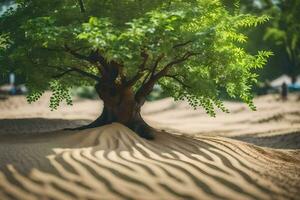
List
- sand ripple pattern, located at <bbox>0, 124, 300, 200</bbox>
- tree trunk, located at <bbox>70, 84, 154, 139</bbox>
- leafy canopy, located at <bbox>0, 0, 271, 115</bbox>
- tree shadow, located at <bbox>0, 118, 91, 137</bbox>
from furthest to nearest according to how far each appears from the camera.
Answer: tree shadow, located at <bbox>0, 118, 91, 137</bbox> → tree trunk, located at <bbox>70, 84, 154, 139</bbox> → leafy canopy, located at <bbox>0, 0, 271, 115</bbox> → sand ripple pattern, located at <bbox>0, 124, 300, 200</bbox>

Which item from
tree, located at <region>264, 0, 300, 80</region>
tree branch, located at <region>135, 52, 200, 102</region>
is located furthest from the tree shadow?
tree, located at <region>264, 0, 300, 80</region>

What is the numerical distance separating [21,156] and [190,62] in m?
4.96

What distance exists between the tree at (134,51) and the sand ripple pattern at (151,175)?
2077 millimetres

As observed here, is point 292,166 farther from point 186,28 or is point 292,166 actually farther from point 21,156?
point 21,156

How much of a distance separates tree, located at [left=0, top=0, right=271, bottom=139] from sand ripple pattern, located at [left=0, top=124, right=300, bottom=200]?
2.08 meters

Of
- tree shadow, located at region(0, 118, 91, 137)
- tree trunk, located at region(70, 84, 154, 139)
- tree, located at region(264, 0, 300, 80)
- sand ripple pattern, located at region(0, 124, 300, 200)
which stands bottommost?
sand ripple pattern, located at region(0, 124, 300, 200)

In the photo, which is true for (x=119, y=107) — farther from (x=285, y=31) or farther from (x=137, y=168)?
(x=285, y=31)

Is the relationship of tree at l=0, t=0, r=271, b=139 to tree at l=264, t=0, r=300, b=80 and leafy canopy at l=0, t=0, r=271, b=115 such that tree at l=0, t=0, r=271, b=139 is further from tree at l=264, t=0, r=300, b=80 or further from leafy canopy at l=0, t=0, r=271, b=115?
tree at l=264, t=0, r=300, b=80

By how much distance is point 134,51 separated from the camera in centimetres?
881

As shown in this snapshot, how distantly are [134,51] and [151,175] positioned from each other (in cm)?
327

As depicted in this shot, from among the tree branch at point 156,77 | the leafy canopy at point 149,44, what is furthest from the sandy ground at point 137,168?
the leafy canopy at point 149,44

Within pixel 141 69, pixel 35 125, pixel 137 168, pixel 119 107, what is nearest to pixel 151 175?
pixel 137 168

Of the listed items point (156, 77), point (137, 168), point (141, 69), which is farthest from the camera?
point (156, 77)

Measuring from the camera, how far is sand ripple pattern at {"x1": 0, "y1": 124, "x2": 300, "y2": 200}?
571cm
